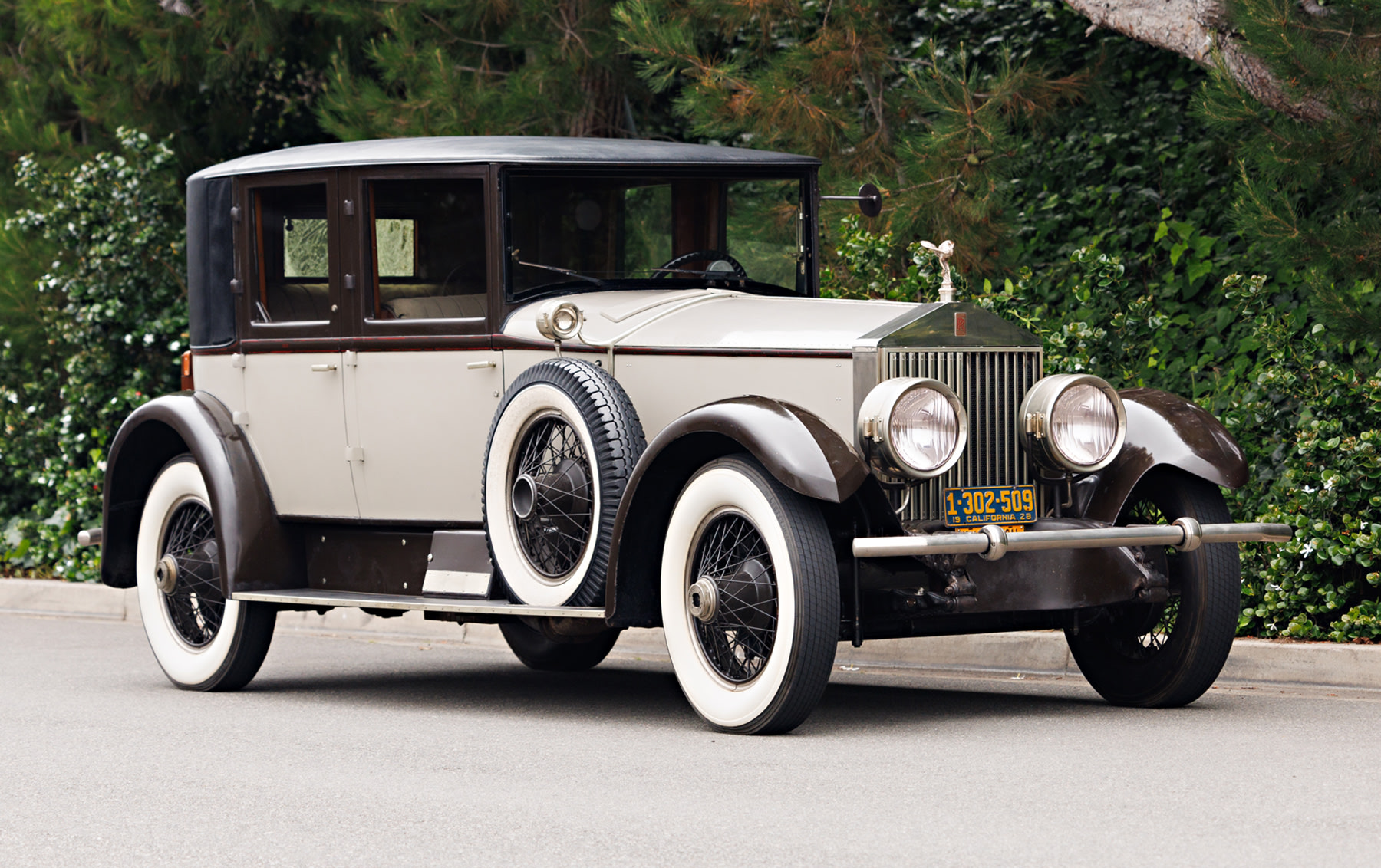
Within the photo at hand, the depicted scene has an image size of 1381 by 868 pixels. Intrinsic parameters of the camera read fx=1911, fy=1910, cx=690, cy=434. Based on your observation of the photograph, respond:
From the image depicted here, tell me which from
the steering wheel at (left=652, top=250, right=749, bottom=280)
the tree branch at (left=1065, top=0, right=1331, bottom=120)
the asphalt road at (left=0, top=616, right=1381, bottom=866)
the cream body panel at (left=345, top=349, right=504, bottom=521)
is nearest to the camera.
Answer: the asphalt road at (left=0, top=616, right=1381, bottom=866)

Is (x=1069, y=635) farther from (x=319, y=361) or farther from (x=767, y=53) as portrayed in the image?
(x=767, y=53)

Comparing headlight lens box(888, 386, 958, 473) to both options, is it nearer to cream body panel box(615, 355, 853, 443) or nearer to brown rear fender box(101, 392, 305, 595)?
cream body panel box(615, 355, 853, 443)

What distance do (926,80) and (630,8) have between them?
6.17 ft

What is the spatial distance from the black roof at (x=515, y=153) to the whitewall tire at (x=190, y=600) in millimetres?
1463

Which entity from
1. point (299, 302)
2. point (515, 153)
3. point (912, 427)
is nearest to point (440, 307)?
point (515, 153)

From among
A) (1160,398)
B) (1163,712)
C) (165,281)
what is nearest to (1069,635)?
(1163,712)

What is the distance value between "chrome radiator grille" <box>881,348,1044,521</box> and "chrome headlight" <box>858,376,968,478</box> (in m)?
0.21

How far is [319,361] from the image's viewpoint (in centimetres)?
789

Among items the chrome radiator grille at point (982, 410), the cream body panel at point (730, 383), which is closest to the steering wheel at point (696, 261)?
the cream body panel at point (730, 383)

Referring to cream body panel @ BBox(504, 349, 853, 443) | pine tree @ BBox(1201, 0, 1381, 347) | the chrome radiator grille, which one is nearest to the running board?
cream body panel @ BBox(504, 349, 853, 443)

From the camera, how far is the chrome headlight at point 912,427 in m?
6.19

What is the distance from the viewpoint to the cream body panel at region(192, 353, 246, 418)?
27.0ft

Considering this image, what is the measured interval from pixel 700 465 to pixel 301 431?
216 centimetres

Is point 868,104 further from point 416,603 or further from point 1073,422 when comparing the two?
point 416,603
